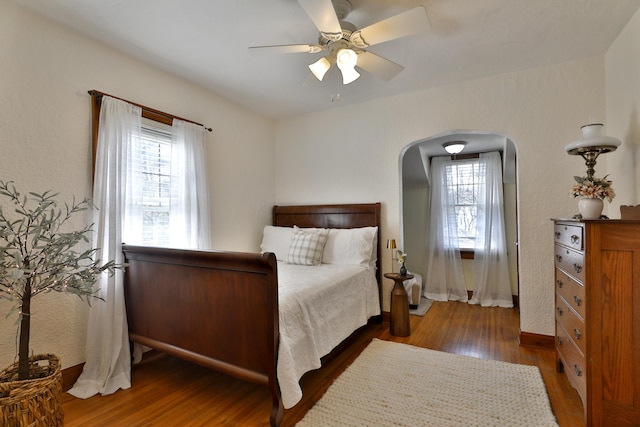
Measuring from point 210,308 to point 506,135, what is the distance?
9.66 feet

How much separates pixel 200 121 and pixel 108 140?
1.00 meters

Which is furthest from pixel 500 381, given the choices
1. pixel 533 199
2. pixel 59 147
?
pixel 59 147

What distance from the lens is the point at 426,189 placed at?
15.5ft

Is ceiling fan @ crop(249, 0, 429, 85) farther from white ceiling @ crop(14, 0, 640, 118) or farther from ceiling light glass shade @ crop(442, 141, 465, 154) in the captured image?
ceiling light glass shade @ crop(442, 141, 465, 154)

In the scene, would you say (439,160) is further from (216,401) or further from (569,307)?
(216,401)

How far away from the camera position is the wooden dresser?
1.50 m

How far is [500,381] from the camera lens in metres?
2.12

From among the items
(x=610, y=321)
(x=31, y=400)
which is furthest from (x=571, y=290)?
(x=31, y=400)

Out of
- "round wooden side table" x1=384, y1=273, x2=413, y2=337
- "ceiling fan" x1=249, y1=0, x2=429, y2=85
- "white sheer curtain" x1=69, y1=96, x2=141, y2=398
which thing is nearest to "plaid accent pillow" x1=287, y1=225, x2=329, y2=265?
→ "round wooden side table" x1=384, y1=273, x2=413, y2=337

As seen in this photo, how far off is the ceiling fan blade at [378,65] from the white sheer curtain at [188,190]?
172cm

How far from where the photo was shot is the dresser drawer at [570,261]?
167 cm

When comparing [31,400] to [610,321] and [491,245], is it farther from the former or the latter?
[491,245]

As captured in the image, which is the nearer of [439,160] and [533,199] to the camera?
[533,199]

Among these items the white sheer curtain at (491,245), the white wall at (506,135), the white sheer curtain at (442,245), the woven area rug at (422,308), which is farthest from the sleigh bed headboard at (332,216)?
the white sheer curtain at (491,245)
